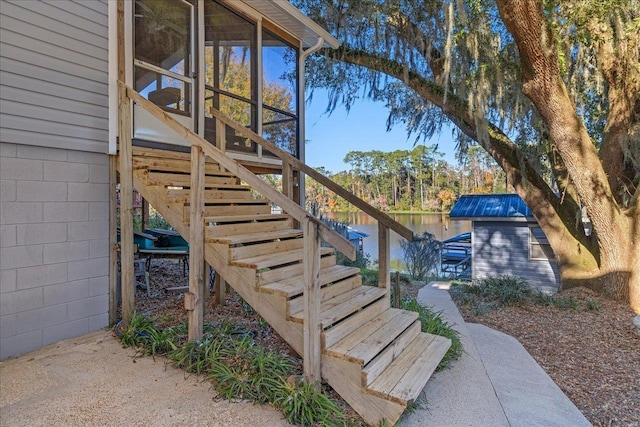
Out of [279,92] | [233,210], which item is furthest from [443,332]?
[279,92]

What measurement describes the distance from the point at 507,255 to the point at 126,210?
10562 millimetres

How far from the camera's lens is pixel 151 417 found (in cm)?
227

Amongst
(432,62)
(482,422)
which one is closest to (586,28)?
(432,62)

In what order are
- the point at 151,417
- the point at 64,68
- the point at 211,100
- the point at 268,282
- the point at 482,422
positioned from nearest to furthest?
the point at 151,417 < the point at 482,422 < the point at 268,282 < the point at 64,68 < the point at 211,100

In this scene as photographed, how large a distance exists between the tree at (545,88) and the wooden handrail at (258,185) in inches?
162

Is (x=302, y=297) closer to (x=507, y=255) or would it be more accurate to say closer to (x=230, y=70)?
(x=230, y=70)

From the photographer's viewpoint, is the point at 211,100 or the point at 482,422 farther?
the point at 211,100

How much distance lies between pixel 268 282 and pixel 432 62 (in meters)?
6.06

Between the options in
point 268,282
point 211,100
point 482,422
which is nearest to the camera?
point 482,422

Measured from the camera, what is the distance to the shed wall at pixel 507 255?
10.5 metres

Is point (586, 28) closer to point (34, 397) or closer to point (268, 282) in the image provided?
point (268, 282)

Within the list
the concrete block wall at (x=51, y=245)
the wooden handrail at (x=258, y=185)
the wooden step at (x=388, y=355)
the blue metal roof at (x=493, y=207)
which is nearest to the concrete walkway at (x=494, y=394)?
the wooden step at (x=388, y=355)

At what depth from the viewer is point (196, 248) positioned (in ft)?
10.2

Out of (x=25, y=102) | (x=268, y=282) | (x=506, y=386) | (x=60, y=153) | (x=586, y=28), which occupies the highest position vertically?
(x=586, y=28)
